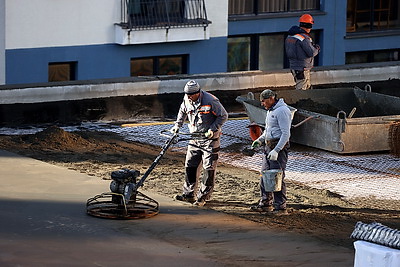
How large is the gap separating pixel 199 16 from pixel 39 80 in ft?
15.5

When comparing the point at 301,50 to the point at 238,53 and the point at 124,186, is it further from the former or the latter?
the point at 238,53

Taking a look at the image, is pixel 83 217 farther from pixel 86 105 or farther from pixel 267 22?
pixel 267 22

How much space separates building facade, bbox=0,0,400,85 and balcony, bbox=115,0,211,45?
0.08 feet

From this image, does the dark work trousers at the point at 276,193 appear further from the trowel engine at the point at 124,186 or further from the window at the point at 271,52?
the window at the point at 271,52

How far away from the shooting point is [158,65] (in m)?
30.2

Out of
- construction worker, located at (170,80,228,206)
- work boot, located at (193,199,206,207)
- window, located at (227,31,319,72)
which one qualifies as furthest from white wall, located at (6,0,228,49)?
work boot, located at (193,199,206,207)

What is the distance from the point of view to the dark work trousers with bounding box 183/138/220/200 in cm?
1652

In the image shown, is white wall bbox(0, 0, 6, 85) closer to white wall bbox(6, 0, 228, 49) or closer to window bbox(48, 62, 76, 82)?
white wall bbox(6, 0, 228, 49)

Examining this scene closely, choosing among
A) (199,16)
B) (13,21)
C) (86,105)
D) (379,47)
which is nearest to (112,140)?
(86,105)

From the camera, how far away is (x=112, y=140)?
70.3ft

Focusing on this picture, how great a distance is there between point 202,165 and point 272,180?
1.39 metres

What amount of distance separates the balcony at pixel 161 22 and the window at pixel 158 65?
86 centimetres

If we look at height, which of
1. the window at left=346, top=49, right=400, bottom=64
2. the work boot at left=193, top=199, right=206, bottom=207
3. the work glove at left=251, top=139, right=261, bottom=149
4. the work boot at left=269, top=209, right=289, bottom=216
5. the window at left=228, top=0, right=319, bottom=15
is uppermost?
the window at left=228, top=0, right=319, bottom=15

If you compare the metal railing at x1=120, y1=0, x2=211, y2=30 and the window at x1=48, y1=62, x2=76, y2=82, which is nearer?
the window at x1=48, y1=62, x2=76, y2=82
